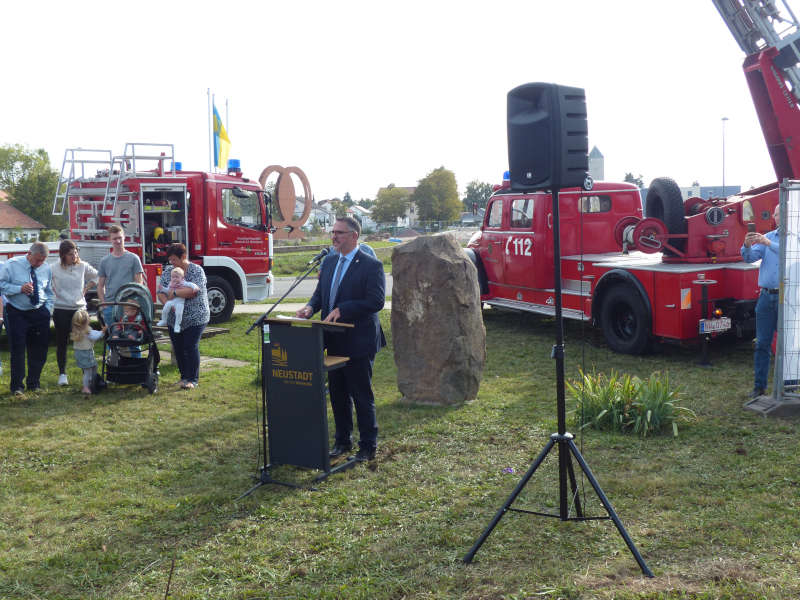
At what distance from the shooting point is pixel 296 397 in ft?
17.7

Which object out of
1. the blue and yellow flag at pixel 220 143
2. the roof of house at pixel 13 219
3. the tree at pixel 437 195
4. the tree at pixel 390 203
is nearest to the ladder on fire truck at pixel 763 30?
the blue and yellow flag at pixel 220 143

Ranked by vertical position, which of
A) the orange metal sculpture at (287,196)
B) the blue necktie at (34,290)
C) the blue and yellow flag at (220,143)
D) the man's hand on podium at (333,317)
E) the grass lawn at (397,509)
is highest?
the blue and yellow flag at (220,143)

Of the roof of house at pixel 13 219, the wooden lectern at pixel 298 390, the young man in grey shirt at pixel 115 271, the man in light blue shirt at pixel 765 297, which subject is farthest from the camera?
the roof of house at pixel 13 219

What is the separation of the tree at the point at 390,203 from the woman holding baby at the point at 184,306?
56.5 meters

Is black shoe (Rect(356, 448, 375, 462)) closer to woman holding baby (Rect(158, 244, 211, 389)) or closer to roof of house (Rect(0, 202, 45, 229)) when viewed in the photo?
woman holding baby (Rect(158, 244, 211, 389))

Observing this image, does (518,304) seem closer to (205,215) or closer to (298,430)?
(205,215)

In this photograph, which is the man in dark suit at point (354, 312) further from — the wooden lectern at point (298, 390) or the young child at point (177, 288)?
the young child at point (177, 288)

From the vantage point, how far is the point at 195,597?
3.74 metres

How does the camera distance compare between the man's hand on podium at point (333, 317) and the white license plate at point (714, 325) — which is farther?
the white license plate at point (714, 325)

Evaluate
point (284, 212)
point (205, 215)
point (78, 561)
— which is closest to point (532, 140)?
point (78, 561)

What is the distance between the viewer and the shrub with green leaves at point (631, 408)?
21.0 feet

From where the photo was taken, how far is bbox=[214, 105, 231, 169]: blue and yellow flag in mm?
18750

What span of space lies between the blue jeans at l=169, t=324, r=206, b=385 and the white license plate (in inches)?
233

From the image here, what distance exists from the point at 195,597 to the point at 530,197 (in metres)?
9.37
